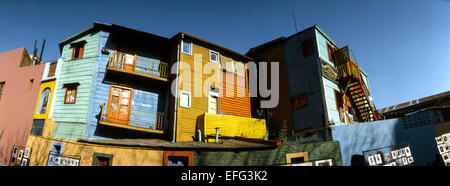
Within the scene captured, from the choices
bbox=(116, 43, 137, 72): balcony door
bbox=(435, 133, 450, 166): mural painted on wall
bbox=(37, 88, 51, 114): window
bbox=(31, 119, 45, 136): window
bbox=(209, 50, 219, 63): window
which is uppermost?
bbox=(209, 50, 219, 63): window

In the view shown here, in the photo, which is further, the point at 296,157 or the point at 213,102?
the point at 213,102

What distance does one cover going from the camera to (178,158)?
12.1 metres

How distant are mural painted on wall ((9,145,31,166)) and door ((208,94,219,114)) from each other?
1074cm

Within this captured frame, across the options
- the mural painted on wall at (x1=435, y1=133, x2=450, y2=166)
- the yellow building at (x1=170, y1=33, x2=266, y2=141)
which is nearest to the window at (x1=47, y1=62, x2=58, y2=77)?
the yellow building at (x1=170, y1=33, x2=266, y2=141)

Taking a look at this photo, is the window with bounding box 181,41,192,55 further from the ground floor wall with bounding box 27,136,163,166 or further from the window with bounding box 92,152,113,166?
the window with bounding box 92,152,113,166

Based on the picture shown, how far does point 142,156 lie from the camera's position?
37.3ft

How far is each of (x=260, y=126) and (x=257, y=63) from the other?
23.1 feet

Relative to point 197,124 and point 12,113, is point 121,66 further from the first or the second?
point 12,113

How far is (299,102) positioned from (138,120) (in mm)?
11565

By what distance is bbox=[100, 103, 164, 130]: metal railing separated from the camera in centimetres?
1402

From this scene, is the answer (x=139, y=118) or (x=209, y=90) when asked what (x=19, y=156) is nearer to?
(x=139, y=118)

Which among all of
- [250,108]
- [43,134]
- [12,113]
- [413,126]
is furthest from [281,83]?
[12,113]

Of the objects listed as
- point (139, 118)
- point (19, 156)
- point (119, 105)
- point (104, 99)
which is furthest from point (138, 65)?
point (19, 156)

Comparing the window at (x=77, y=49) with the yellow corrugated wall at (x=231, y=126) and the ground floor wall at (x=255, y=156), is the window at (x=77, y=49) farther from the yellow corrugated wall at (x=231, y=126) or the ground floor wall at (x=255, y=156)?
the ground floor wall at (x=255, y=156)
